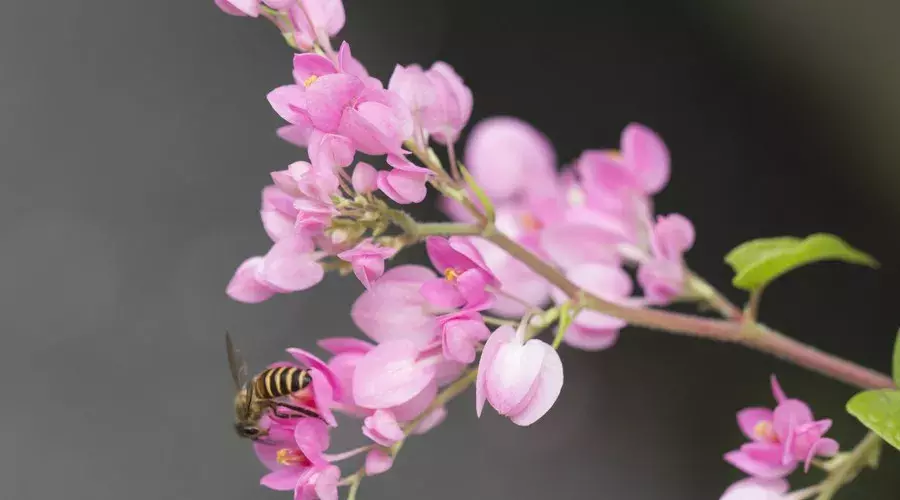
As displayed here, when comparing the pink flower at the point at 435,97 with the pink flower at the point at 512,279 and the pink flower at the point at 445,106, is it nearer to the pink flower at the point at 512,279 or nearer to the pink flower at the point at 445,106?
the pink flower at the point at 445,106

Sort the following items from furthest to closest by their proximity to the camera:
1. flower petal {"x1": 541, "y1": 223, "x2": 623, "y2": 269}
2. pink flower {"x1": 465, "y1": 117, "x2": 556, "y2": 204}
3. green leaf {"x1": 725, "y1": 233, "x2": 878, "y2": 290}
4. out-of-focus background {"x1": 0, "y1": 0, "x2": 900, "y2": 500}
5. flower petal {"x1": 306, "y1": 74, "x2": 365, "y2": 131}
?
out-of-focus background {"x1": 0, "y1": 0, "x2": 900, "y2": 500}, pink flower {"x1": 465, "y1": 117, "x2": 556, "y2": 204}, flower petal {"x1": 541, "y1": 223, "x2": 623, "y2": 269}, green leaf {"x1": 725, "y1": 233, "x2": 878, "y2": 290}, flower petal {"x1": 306, "y1": 74, "x2": 365, "y2": 131}

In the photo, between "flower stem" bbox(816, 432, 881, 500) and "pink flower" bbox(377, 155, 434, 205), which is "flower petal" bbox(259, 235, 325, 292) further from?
"flower stem" bbox(816, 432, 881, 500)

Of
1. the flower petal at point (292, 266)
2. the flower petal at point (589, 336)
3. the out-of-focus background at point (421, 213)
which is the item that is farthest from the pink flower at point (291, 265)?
the out-of-focus background at point (421, 213)

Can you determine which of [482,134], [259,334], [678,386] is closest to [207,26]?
[259,334]

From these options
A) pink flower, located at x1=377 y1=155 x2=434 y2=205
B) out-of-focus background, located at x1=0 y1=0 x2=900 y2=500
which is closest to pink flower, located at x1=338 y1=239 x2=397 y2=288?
pink flower, located at x1=377 y1=155 x2=434 y2=205

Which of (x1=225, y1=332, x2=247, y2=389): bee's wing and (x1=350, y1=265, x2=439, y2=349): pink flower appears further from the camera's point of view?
(x1=225, y1=332, x2=247, y2=389): bee's wing

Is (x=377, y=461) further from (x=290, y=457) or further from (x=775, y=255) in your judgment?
(x=775, y=255)
